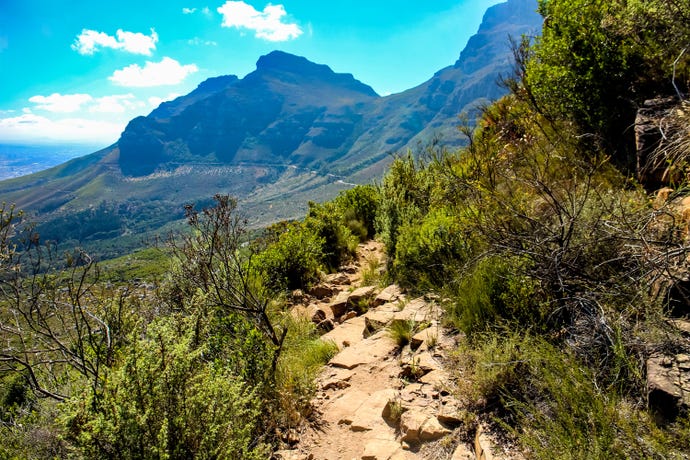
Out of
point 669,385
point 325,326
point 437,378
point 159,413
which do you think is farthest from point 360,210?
point 669,385

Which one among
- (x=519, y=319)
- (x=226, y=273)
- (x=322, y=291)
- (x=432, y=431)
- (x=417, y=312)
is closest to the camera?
(x=432, y=431)

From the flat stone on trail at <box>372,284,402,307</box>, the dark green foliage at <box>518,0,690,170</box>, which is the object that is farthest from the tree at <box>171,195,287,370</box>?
the dark green foliage at <box>518,0,690,170</box>

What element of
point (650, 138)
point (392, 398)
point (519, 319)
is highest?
point (650, 138)

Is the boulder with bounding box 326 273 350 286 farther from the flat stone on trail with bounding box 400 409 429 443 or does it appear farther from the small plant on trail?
the flat stone on trail with bounding box 400 409 429 443

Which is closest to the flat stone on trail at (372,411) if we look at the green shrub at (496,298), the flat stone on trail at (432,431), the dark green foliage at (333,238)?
the flat stone on trail at (432,431)

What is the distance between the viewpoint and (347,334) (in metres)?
5.38

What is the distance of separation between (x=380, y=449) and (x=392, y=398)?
1.72 ft

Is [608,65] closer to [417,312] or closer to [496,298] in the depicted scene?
Result: [496,298]

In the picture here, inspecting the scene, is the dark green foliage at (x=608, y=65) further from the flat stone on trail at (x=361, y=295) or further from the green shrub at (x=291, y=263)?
the green shrub at (x=291, y=263)

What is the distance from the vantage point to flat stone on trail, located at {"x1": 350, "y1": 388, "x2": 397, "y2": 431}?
3361 millimetres

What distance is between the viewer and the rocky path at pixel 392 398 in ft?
9.52

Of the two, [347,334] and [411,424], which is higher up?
[411,424]

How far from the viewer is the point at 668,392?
2.08m

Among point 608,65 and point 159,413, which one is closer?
point 159,413
